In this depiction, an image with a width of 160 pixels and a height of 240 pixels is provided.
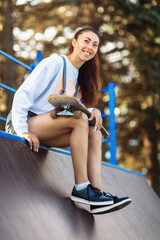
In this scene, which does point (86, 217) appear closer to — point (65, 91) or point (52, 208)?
point (52, 208)

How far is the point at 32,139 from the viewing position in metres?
2.21

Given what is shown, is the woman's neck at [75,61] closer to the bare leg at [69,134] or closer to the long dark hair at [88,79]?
the long dark hair at [88,79]

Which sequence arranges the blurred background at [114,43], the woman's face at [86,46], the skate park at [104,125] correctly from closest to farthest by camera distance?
1. the skate park at [104,125]
2. the woman's face at [86,46]
3. the blurred background at [114,43]

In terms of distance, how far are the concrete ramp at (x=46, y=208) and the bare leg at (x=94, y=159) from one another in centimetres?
19

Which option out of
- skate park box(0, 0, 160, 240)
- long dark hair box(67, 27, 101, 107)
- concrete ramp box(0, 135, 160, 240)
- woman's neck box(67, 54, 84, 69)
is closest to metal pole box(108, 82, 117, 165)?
skate park box(0, 0, 160, 240)

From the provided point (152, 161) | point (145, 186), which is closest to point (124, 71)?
point (152, 161)

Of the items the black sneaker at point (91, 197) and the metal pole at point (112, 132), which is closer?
the black sneaker at point (91, 197)

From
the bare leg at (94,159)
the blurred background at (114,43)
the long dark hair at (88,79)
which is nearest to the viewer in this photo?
the bare leg at (94,159)

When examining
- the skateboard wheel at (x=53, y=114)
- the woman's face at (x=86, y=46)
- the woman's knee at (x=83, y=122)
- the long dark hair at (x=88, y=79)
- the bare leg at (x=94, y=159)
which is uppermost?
the woman's face at (x=86, y=46)

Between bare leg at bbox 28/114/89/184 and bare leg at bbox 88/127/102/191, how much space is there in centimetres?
11

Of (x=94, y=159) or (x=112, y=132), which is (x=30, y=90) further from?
(x=112, y=132)

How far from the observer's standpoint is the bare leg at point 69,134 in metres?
2.19

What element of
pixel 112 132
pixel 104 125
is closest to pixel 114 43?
pixel 104 125

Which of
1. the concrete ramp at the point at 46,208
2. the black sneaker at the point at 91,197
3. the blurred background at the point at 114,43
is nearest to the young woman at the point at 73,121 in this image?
the black sneaker at the point at 91,197
